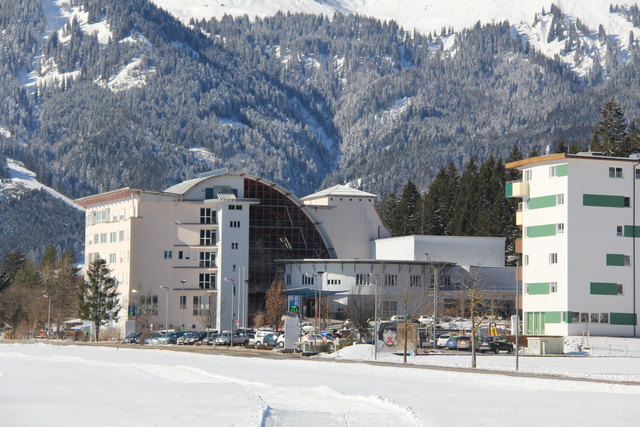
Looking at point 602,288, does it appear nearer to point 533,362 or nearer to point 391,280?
point 533,362

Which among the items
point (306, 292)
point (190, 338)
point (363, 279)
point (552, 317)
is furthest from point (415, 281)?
point (552, 317)

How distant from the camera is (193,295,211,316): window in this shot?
155 m

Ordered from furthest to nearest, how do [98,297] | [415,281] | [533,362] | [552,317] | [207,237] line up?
[207,237] → [415,281] → [98,297] → [552,317] → [533,362]

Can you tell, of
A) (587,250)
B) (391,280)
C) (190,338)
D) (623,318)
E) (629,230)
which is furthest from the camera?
(391,280)

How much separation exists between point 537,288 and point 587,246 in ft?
21.1

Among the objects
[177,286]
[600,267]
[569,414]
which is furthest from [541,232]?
[569,414]

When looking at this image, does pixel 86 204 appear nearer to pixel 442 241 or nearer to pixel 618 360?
pixel 442 241

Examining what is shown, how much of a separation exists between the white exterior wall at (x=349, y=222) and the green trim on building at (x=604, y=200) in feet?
203

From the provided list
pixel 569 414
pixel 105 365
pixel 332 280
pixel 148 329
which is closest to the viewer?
pixel 569 414

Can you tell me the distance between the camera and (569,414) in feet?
148

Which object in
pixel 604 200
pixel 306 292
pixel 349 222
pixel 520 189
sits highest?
pixel 349 222

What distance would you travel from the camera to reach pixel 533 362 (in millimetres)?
81938

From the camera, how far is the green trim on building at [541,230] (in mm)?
114250

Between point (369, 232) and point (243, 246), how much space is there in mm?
24916
